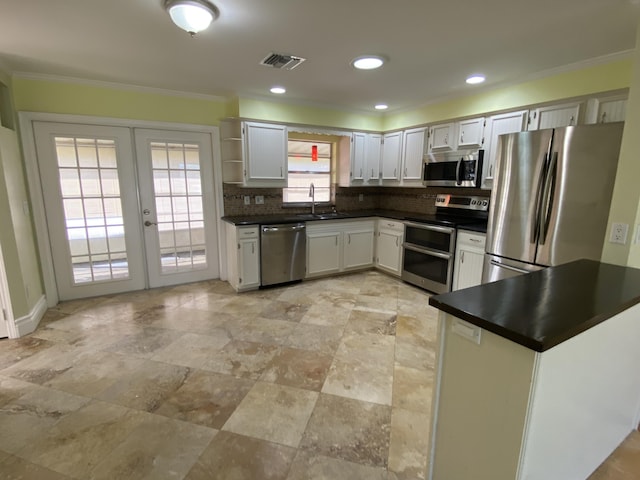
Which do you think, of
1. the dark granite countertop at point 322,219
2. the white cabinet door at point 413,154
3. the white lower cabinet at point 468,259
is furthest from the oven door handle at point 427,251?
the white cabinet door at point 413,154

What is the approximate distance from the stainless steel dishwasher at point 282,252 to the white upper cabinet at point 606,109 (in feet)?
10.1

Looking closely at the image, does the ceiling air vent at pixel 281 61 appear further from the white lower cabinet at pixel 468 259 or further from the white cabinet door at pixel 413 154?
the white lower cabinet at pixel 468 259

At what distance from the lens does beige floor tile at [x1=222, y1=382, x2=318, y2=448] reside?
1.82 m

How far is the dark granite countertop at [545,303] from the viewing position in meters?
1.05

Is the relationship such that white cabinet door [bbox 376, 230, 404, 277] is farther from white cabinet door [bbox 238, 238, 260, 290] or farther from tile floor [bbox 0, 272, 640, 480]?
white cabinet door [bbox 238, 238, 260, 290]

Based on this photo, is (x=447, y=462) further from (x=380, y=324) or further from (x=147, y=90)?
(x=147, y=90)

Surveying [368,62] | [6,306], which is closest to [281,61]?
[368,62]

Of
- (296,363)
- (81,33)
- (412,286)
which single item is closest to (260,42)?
(81,33)

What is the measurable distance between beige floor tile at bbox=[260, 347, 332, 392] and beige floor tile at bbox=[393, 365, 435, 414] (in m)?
0.52

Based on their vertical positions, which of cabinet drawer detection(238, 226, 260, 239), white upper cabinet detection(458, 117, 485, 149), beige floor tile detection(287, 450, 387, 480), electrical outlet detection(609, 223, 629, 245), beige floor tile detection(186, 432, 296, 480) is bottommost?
beige floor tile detection(287, 450, 387, 480)

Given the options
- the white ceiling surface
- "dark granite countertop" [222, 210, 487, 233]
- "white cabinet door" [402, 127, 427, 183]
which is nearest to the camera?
the white ceiling surface

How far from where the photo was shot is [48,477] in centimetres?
154

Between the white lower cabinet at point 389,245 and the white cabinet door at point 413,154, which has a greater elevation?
the white cabinet door at point 413,154

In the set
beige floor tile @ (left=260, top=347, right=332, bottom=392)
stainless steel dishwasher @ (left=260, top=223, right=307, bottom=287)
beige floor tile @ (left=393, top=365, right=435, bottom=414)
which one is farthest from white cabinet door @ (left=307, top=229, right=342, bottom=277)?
beige floor tile @ (left=393, top=365, right=435, bottom=414)
